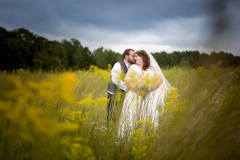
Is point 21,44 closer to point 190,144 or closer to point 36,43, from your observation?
point 36,43

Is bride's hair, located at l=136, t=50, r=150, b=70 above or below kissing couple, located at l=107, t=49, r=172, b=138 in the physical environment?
above

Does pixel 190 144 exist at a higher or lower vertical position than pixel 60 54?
lower

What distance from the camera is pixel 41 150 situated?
142 cm

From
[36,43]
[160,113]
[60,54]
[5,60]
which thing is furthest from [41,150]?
[60,54]

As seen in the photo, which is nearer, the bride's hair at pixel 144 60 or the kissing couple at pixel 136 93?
the kissing couple at pixel 136 93

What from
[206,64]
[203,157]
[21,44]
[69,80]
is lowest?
[203,157]

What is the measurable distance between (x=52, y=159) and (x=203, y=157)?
42.5 inches

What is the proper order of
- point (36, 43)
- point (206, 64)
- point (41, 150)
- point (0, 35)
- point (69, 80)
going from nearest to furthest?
point (206, 64)
point (69, 80)
point (41, 150)
point (0, 35)
point (36, 43)

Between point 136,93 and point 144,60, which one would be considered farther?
point 144,60

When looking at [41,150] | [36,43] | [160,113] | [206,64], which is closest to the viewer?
[206,64]

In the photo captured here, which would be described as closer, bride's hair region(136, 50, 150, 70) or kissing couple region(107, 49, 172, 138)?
kissing couple region(107, 49, 172, 138)

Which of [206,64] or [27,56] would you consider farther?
[27,56]

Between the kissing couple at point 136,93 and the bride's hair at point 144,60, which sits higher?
the bride's hair at point 144,60

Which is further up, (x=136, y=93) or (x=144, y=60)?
(x=144, y=60)
